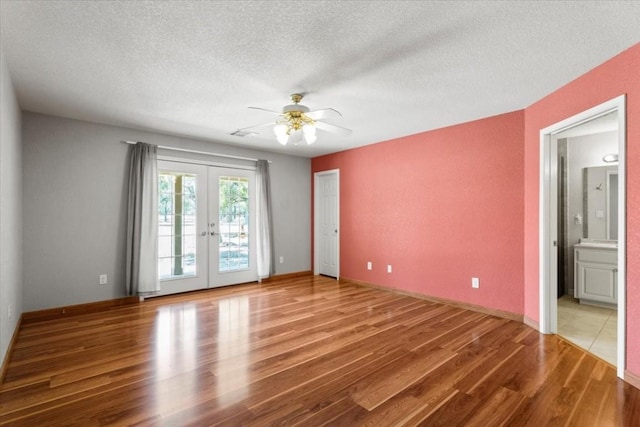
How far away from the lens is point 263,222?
562 cm

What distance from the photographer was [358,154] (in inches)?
217

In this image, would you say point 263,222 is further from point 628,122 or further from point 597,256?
point 597,256

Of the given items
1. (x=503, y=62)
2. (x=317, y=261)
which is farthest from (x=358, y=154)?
(x=503, y=62)

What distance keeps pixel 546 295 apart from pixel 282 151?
4.54 meters

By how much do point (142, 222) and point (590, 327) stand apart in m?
5.58

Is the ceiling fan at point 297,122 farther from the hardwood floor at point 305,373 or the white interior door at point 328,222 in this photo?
the white interior door at point 328,222

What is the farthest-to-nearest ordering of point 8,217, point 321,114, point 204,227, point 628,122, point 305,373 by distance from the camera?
point 204,227
point 321,114
point 8,217
point 305,373
point 628,122

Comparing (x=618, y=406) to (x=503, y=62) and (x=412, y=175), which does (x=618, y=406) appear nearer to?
(x=503, y=62)

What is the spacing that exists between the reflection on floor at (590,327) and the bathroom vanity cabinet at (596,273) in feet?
0.50

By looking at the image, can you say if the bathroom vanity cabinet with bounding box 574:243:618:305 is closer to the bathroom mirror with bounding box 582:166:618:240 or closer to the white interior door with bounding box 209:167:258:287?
the bathroom mirror with bounding box 582:166:618:240

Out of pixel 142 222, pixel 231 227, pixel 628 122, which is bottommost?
pixel 231 227

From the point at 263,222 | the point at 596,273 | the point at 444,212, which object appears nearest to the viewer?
the point at 596,273

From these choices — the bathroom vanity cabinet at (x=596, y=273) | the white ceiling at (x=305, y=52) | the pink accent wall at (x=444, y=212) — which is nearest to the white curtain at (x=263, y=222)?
the pink accent wall at (x=444, y=212)

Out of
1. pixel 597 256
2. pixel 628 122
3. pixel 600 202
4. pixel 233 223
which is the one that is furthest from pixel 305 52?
pixel 600 202
